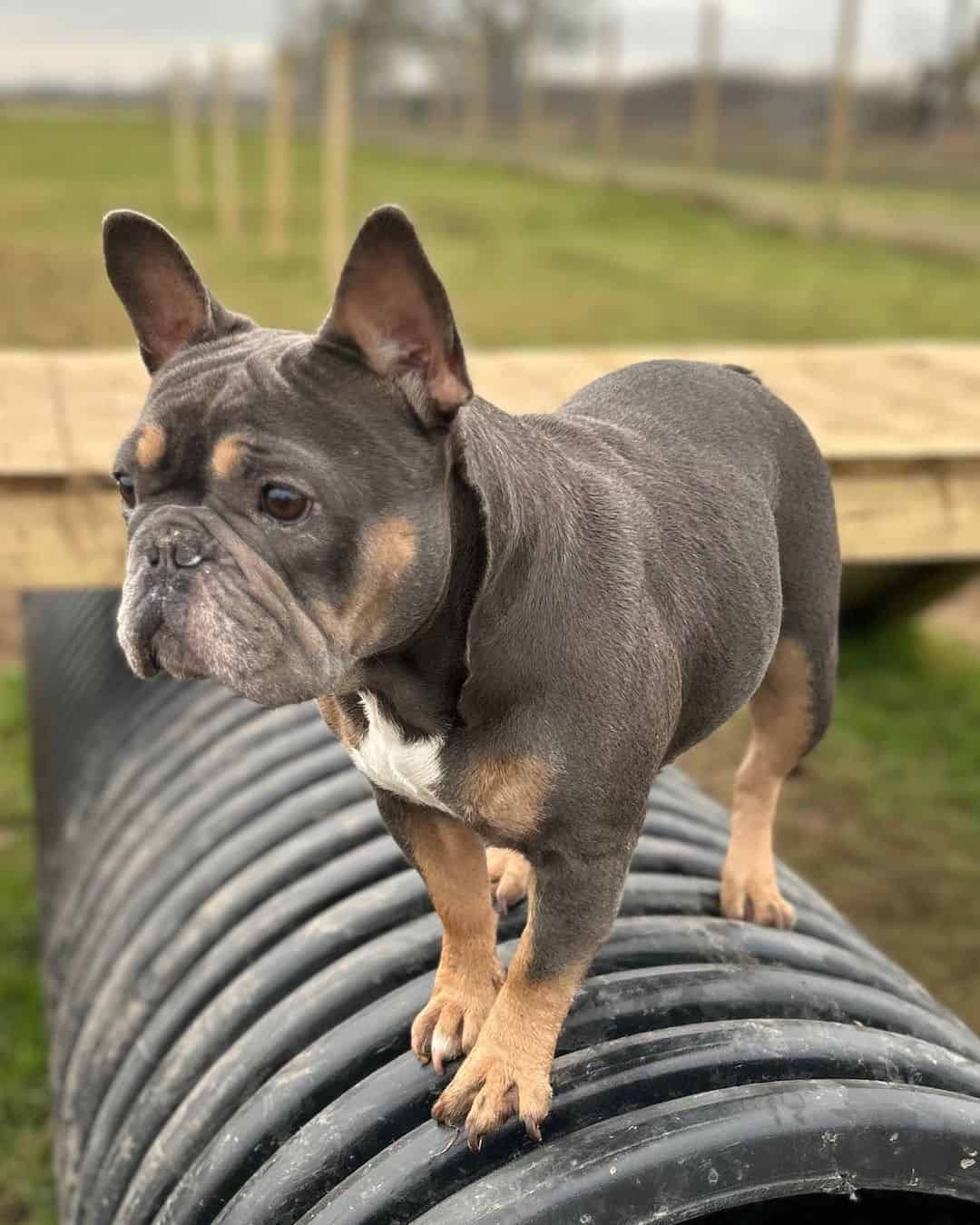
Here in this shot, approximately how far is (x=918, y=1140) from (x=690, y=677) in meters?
0.69

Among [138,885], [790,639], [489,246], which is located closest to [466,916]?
[790,639]

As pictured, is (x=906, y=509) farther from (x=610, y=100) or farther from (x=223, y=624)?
(x=610, y=100)

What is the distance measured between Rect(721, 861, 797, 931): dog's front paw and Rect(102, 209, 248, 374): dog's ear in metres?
1.28

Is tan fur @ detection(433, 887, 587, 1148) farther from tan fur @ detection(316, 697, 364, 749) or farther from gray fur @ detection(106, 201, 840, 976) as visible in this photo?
tan fur @ detection(316, 697, 364, 749)

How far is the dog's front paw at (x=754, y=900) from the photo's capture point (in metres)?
2.45

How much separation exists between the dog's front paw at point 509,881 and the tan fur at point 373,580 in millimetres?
865

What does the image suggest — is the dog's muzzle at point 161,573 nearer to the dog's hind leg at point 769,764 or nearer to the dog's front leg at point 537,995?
the dog's front leg at point 537,995

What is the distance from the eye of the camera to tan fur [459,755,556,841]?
1.71 metres

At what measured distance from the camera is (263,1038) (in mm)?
2404

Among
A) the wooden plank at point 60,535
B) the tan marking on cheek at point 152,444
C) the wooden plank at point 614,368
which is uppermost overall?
the tan marking on cheek at point 152,444

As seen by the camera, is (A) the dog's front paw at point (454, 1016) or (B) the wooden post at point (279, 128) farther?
(B) the wooden post at point (279, 128)

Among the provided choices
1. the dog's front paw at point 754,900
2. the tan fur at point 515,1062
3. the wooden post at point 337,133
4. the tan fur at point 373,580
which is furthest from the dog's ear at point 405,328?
the wooden post at point 337,133

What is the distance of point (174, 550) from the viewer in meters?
1.54

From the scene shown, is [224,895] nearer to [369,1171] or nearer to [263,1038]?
[263,1038]
